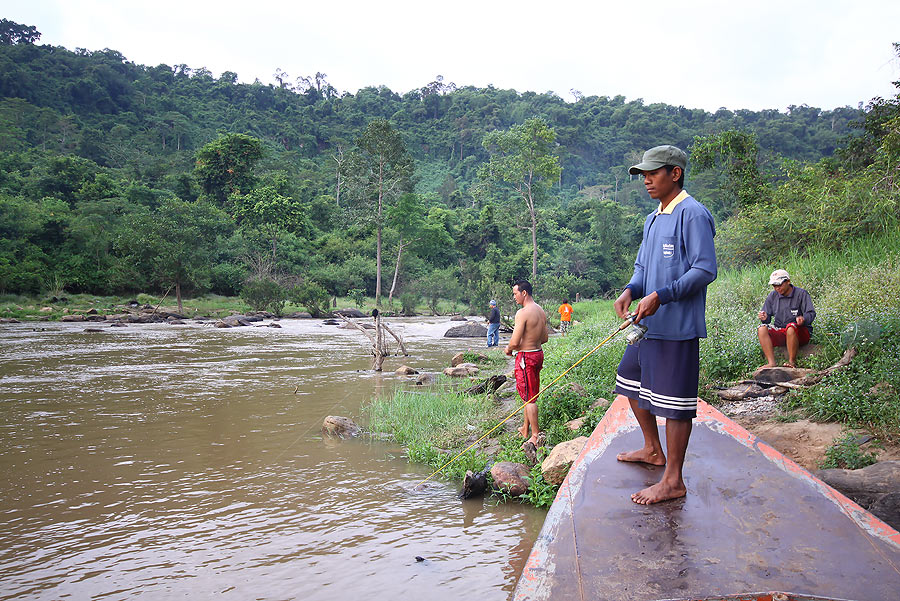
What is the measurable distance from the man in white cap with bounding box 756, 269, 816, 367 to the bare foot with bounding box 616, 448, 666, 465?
4.55 meters

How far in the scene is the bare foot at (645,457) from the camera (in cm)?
346

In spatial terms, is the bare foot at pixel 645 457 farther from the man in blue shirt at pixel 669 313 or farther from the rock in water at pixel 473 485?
the rock in water at pixel 473 485

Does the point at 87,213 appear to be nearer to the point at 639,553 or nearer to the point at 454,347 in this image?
the point at 454,347

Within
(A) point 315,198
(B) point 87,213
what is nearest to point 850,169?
(B) point 87,213

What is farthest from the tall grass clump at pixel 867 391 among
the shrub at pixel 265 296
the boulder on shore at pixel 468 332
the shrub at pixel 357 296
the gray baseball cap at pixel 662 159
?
the shrub at pixel 357 296

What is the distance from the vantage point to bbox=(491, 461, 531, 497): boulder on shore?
17.6 ft

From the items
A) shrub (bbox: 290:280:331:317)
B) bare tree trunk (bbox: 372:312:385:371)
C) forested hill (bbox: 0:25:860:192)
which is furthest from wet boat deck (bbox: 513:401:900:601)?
forested hill (bbox: 0:25:860:192)

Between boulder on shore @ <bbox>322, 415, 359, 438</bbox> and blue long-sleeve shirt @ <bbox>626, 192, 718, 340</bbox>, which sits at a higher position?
blue long-sleeve shirt @ <bbox>626, 192, 718, 340</bbox>

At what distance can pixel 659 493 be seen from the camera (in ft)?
9.83

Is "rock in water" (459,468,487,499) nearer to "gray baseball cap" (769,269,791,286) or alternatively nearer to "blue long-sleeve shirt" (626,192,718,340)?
"blue long-sleeve shirt" (626,192,718,340)

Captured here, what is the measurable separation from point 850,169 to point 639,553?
17248 millimetres

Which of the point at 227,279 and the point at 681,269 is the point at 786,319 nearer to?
the point at 681,269

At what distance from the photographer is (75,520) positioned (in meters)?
4.91

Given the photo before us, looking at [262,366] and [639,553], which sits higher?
[639,553]
